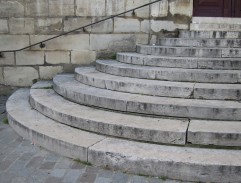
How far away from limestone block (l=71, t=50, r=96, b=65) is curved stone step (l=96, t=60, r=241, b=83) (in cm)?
143

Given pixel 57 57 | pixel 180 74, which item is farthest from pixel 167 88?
pixel 57 57

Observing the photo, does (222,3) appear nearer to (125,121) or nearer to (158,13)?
(158,13)

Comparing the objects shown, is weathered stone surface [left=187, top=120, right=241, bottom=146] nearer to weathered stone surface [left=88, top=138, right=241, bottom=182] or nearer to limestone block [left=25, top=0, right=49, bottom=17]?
weathered stone surface [left=88, top=138, right=241, bottom=182]

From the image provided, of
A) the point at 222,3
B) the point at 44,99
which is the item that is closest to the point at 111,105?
the point at 44,99

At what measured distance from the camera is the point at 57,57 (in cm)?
665

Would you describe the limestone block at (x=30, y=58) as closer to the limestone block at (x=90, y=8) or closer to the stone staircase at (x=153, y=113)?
the stone staircase at (x=153, y=113)

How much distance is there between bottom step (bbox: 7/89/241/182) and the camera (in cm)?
314

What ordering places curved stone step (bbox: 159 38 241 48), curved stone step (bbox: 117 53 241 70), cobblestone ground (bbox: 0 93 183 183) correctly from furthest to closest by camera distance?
curved stone step (bbox: 159 38 241 48) < curved stone step (bbox: 117 53 241 70) < cobblestone ground (bbox: 0 93 183 183)

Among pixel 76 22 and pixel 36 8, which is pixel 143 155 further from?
pixel 36 8

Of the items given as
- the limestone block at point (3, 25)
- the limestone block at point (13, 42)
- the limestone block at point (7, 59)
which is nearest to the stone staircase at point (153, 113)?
the limestone block at point (7, 59)

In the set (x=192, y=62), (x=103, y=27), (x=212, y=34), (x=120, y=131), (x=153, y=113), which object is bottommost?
(x=120, y=131)

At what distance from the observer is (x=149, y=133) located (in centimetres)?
365

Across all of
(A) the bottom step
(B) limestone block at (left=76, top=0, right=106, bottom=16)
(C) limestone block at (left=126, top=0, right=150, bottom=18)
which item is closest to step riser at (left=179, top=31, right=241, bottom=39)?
(C) limestone block at (left=126, top=0, right=150, bottom=18)

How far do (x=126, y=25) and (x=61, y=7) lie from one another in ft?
4.54
